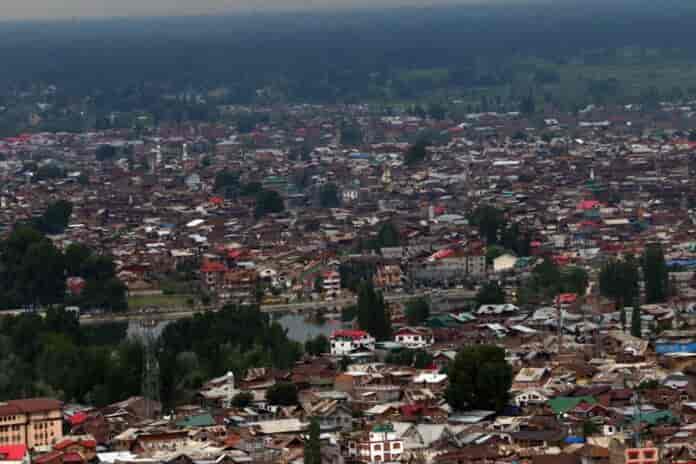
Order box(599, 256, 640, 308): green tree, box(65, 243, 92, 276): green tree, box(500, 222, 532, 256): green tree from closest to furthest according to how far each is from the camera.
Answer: box(599, 256, 640, 308): green tree
box(65, 243, 92, 276): green tree
box(500, 222, 532, 256): green tree

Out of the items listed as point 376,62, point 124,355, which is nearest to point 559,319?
point 124,355

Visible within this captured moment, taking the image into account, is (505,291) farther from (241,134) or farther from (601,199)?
(241,134)

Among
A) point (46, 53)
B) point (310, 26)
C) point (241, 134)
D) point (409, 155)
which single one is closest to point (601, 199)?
point (409, 155)

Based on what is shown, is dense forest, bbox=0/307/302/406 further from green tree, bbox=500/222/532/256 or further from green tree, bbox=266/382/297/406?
green tree, bbox=500/222/532/256

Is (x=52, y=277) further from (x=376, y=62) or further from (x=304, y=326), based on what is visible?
(x=376, y=62)

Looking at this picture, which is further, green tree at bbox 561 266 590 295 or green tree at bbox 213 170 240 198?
green tree at bbox 213 170 240 198

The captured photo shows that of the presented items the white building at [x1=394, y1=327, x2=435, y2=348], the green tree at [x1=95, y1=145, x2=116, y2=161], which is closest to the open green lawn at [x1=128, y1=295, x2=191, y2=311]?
the white building at [x1=394, y1=327, x2=435, y2=348]
